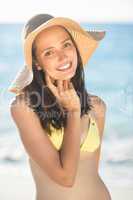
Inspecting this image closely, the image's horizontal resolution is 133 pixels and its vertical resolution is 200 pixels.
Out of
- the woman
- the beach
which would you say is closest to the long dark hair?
the woman

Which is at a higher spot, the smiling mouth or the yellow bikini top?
the smiling mouth

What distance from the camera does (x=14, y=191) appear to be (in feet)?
5.47

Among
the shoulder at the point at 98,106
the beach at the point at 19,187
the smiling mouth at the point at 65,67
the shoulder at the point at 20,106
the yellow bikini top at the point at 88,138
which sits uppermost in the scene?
the smiling mouth at the point at 65,67

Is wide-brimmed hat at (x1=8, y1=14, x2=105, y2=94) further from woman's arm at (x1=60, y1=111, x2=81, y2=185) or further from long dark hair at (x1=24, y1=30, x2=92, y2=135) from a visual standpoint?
woman's arm at (x1=60, y1=111, x2=81, y2=185)

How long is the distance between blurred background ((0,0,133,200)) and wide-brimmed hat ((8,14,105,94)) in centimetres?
3

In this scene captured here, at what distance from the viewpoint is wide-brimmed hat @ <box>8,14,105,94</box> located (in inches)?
59.1

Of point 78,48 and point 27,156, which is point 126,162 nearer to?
point 27,156

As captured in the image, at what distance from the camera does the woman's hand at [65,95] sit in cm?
151

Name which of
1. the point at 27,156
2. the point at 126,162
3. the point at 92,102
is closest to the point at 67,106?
the point at 92,102

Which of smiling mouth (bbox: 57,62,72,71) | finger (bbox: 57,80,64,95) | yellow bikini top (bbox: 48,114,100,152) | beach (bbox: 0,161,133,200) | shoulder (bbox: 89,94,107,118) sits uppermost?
smiling mouth (bbox: 57,62,72,71)

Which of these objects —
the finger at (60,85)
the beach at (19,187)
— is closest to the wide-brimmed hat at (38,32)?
the finger at (60,85)

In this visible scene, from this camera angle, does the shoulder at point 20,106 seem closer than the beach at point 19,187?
Yes

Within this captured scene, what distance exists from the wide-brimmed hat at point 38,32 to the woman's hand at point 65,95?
3.9 inches

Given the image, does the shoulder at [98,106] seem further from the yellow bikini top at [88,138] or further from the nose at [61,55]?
the nose at [61,55]
